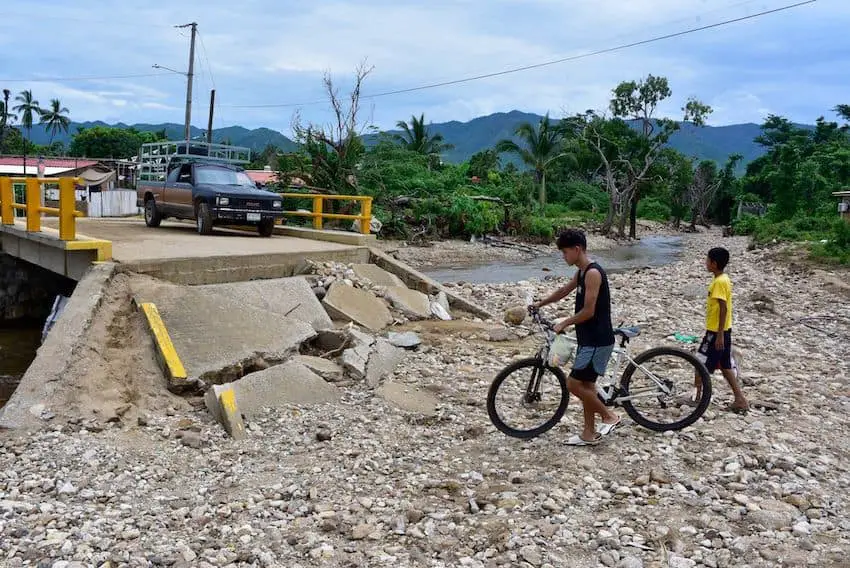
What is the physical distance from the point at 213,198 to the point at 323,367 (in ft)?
23.0

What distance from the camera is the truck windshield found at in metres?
14.6

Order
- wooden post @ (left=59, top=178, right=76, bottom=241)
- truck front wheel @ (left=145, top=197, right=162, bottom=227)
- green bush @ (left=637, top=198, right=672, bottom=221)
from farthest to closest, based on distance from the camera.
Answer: green bush @ (left=637, top=198, right=672, bottom=221) → truck front wheel @ (left=145, top=197, right=162, bottom=227) → wooden post @ (left=59, top=178, right=76, bottom=241)

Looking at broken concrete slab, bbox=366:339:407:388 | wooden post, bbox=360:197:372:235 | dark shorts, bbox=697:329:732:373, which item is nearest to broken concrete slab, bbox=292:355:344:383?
broken concrete slab, bbox=366:339:407:388

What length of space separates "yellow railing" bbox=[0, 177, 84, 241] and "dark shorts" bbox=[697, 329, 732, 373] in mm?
7371

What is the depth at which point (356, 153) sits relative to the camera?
85.0ft

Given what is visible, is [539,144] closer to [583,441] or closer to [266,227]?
[266,227]

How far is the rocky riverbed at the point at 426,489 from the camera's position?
4.45 m

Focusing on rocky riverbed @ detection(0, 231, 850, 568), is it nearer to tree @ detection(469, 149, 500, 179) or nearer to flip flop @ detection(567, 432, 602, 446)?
flip flop @ detection(567, 432, 602, 446)

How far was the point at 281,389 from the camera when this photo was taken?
7.49 m

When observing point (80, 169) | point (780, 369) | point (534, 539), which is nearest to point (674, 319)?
point (780, 369)

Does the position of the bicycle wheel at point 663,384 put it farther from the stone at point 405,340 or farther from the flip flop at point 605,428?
the stone at point 405,340

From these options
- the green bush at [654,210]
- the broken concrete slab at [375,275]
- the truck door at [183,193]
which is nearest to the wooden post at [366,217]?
the broken concrete slab at [375,275]

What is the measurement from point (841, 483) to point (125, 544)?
16.6ft

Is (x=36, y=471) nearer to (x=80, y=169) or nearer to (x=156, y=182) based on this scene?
(x=156, y=182)
